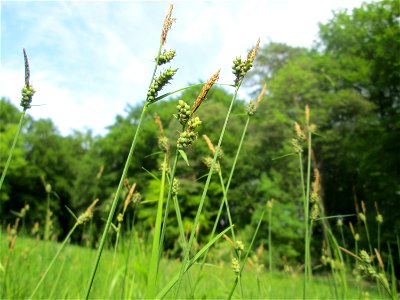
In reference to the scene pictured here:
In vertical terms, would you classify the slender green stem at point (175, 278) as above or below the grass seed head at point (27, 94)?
below

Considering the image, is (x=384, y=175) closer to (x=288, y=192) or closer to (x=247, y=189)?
(x=288, y=192)

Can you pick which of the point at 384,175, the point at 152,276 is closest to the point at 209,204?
the point at 384,175

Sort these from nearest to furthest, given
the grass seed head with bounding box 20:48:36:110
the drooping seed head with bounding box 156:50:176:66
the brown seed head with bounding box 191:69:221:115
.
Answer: the brown seed head with bounding box 191:69:221:115, the drooping seed head with bounding box 156:50:176:66, the grass seed head with bounding box 20:48:36:110

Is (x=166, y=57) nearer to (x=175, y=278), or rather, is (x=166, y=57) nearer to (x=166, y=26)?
(x=166, y=26)

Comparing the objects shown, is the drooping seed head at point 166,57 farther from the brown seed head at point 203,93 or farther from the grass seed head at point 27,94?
the grass seed head at point 27,94

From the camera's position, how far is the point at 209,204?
2956 cm

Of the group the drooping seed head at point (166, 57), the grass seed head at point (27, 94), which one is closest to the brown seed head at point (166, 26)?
the drooping seed head at point (166, 57)

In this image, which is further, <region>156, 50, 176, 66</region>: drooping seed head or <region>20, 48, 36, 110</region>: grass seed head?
<region>20, 48, 36, 110</region>: grass seed head

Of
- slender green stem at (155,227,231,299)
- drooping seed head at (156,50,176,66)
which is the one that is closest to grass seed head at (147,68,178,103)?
drooping seed head at (156,50,176,66)

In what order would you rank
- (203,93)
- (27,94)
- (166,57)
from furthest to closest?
(27,94)
(166,57)
(203,93)

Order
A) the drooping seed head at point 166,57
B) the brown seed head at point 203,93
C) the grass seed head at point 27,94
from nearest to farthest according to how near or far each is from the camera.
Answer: the brown seed head at point 203,93
the drooping seed head at point 166,57
the grass seed head at point 27,94

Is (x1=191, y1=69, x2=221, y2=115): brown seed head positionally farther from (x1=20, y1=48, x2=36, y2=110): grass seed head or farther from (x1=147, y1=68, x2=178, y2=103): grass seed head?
(x1=20, y1=48, x2=36, y2=110): grass seed head

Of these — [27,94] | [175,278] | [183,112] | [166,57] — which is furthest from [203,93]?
[27,94]

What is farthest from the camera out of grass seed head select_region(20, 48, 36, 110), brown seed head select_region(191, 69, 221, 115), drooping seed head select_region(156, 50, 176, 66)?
grass seed head select_region(20, 48, 36, 110)
